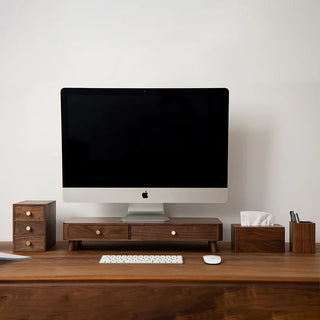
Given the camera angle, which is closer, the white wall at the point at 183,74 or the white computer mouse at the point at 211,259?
the white computer mouse at the point at 211,259

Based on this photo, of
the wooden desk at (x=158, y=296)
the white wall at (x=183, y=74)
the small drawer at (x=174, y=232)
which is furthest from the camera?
the white wall at (x=183, y=74)

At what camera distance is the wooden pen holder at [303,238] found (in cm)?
149

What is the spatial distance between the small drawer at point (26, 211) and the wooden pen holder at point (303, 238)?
1.20m

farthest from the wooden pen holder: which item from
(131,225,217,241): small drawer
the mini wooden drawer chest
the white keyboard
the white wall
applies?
the mini wooden drawer chest

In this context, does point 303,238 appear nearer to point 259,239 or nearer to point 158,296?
point 259,239

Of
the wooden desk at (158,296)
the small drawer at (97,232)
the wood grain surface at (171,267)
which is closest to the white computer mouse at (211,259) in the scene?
the wood grain surface at (171,267)

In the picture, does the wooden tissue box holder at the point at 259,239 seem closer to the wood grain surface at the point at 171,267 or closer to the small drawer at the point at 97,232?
the wood grain surface at the point at 171,267

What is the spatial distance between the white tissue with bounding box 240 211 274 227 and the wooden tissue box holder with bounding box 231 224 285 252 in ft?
0.15

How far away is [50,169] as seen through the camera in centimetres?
181

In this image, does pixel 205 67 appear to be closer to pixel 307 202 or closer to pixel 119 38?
pixel 119 38

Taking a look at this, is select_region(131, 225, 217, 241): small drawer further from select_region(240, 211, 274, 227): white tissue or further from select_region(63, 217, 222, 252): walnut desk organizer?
select_region(240, 211, 274, 227): white tissue

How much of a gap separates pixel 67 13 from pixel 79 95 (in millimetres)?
597

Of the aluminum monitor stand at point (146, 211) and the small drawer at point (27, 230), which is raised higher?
the aluminum monitor stand at point (146, 211)

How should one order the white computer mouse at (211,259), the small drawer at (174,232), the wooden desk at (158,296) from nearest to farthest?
the wooden desk at (158,296) < the white computer mouse at (211,259) < the small drawer at (174,232)
